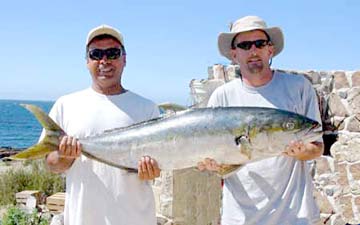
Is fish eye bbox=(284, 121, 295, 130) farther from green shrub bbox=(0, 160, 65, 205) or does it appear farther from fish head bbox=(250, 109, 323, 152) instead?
green shrub bbox=(0, 160, 65, 205)

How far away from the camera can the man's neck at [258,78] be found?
123 inches

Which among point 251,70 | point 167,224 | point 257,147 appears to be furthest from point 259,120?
point 167,224

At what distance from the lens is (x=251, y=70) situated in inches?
123

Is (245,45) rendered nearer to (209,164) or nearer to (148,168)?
(209,164)

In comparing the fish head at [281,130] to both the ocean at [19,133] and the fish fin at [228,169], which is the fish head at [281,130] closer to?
the fish fin at [228,169]

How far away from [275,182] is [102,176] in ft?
3.08

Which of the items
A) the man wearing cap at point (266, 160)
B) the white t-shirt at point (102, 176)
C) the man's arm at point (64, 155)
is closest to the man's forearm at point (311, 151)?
the man wearing cap at point (266, 160)

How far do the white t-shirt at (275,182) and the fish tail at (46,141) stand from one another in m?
0.95

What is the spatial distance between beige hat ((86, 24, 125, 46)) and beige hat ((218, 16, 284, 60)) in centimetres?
58

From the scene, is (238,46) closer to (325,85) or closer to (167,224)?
(167,224)

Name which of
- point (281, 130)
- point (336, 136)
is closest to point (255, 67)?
point (281, 130)

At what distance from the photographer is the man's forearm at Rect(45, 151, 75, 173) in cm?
320

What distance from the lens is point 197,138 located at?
9.85 ft

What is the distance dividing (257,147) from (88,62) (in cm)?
112
